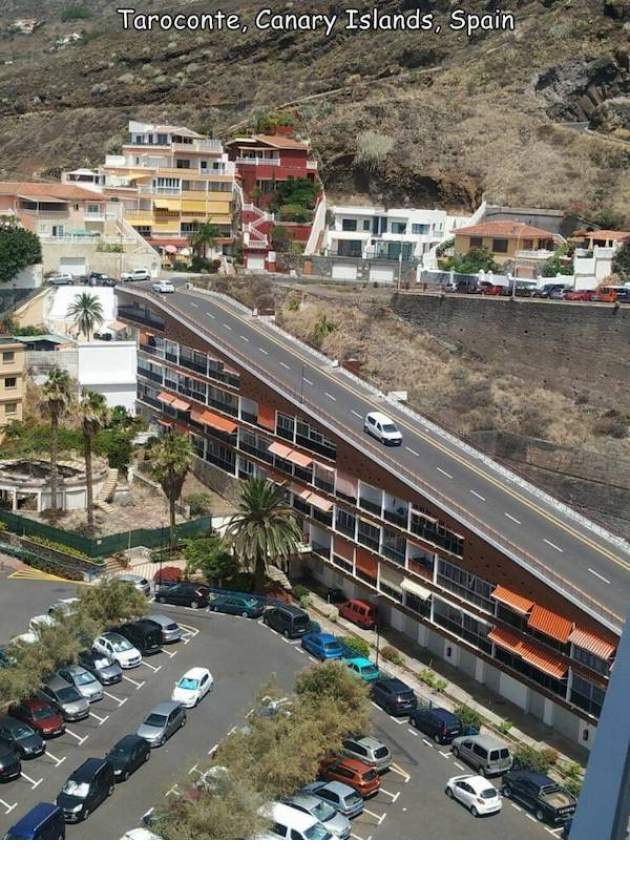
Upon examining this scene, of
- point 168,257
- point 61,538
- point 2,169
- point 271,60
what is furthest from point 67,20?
point 61,538

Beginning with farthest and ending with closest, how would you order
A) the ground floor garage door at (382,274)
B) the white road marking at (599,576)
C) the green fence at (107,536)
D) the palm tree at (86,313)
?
the ground floor garage door at (382,274) → the palm tree at (86,313) → the green fence at (107,536) → the white road marking at (599,576)

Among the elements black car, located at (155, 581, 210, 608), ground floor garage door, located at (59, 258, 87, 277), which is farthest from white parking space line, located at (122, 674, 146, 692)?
ground floor garage door, located at (59, 258, 87, 277)

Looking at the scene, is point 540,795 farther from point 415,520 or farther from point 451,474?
point 451,474

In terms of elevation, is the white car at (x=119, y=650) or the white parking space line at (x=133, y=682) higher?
the white car at (x=119, y=650)

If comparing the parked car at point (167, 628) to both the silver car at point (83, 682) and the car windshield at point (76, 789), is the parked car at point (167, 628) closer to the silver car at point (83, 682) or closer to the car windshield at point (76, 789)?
the silver car at point (83, 682)

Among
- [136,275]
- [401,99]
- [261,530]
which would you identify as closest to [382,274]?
[136,275]

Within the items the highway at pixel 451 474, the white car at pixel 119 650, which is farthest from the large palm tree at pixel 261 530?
the white car at pixel 119 650

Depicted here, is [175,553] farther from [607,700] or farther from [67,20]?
[67,20]

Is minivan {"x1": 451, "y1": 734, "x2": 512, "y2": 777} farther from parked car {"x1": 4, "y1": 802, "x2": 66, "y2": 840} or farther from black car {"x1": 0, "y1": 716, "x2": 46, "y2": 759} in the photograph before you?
black car {"x1": 0, "y1": 716, "x2": 46, "y2": 759}

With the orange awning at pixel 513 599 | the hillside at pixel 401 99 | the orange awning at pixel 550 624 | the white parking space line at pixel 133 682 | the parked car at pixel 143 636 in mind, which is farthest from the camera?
the hillside at pixel 401 99
